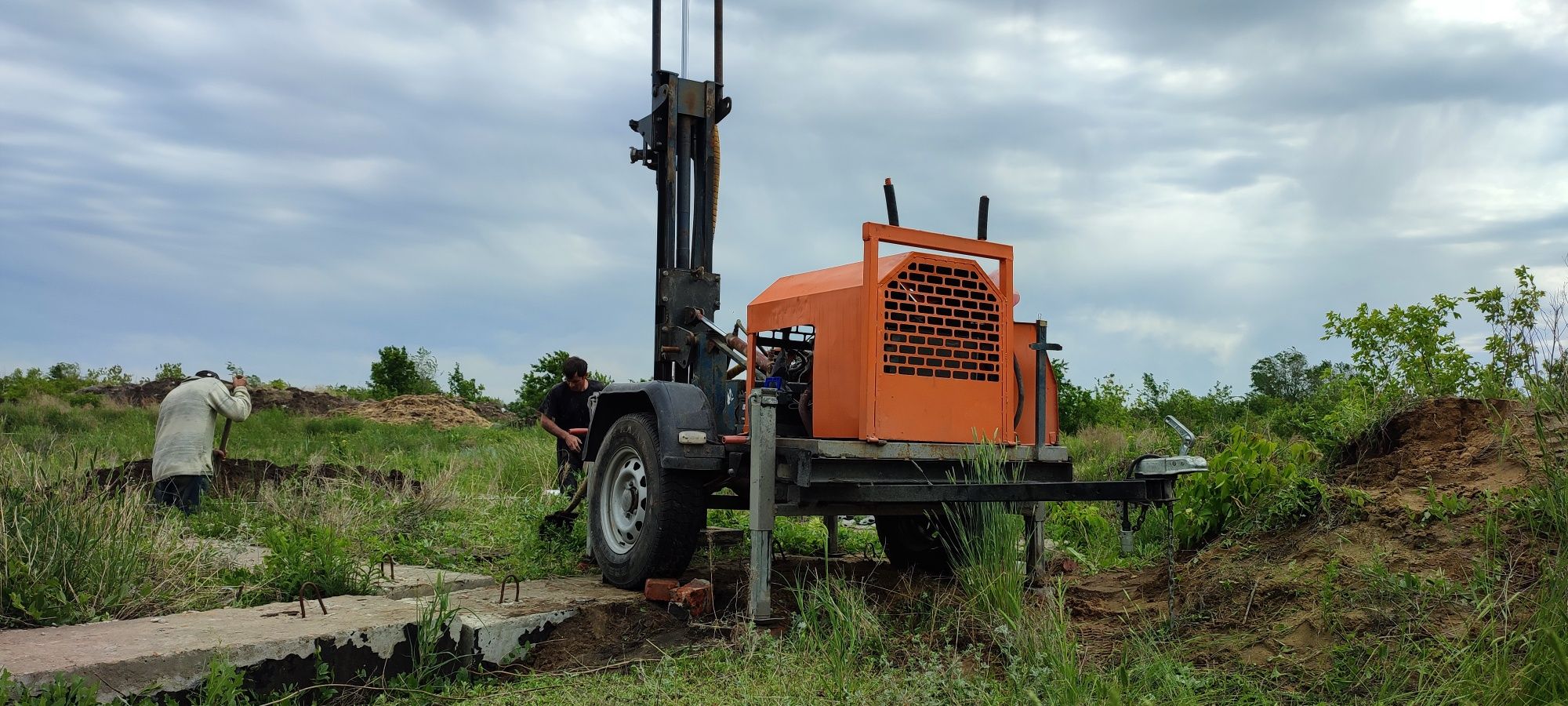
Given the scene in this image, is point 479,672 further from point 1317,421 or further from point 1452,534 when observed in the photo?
point 1317,421

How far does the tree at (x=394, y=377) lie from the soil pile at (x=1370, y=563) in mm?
32489

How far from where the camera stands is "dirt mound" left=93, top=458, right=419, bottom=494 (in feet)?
37.3

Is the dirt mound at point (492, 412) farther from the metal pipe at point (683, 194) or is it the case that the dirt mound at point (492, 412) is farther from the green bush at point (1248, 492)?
the green bush at point (1248, 492)

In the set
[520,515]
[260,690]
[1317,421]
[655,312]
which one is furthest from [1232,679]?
[520,515]

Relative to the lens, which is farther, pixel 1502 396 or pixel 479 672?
pixel 1502 396

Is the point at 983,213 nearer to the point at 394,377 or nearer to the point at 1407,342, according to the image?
the point at 1407,342

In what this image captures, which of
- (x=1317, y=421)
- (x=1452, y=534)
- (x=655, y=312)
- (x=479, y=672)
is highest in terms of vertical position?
(x=655, y=312)

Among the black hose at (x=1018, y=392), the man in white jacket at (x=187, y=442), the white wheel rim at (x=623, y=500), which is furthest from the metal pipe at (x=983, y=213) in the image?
the man in white jacket at (x=187, y=442)

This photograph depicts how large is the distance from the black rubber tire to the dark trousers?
6107 mm

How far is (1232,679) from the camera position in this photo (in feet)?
15.0

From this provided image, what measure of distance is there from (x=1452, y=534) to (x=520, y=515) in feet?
21.9

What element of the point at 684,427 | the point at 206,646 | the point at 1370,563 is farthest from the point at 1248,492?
the point at 206,646

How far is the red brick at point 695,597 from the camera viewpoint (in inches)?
222

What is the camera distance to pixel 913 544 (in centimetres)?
720
